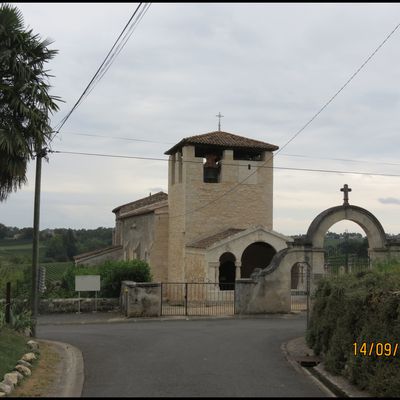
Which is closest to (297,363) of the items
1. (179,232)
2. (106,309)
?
(106,309)

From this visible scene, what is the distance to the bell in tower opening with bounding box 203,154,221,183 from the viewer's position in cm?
3419

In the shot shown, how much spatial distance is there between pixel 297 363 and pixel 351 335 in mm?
2213

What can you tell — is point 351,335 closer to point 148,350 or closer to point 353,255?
point 148,350

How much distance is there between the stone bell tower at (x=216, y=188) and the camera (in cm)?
3247

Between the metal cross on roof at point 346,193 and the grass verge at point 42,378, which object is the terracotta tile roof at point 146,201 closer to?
the metal cross on roof at point 346,193

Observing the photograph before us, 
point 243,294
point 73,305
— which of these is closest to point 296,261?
point 243,294

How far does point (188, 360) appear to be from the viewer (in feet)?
36.6

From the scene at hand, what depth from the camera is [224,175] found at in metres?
33.2

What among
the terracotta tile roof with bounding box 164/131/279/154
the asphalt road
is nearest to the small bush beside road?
the asphalt road

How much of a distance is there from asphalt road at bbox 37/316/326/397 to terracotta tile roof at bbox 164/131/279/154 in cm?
1541

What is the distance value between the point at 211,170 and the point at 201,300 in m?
Result: 9.27

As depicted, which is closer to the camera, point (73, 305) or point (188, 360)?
point (188, 360)

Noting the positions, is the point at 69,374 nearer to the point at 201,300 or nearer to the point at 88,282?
the point at 88,282

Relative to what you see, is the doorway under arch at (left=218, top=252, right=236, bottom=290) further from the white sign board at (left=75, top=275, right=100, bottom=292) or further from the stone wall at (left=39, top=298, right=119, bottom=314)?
the white sign board at (left=75, top=275, right=100, bottom=292)
